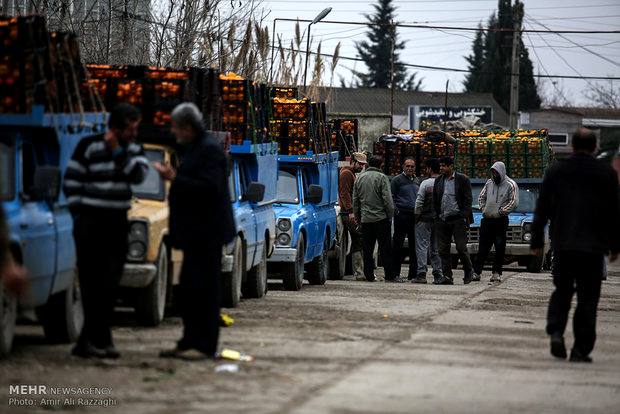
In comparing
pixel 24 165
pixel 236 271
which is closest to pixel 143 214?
pixel 24 165

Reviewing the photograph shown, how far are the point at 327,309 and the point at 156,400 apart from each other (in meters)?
8.08

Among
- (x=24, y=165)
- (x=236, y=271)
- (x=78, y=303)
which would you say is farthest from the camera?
(x=236, y=271)

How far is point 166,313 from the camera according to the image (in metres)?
16.2

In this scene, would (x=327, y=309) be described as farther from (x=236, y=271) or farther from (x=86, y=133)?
(x=86, y=133)

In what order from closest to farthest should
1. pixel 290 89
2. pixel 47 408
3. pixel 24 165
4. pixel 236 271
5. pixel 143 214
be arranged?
pixel 47 408 → pixel 24 165 → pixel 143 214 → pixel 236 271 → pixel 290 89

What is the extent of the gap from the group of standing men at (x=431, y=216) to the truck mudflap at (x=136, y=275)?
10966 mm

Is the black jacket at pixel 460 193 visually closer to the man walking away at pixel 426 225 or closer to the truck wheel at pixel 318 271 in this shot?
the man walking away at pixel 426 225

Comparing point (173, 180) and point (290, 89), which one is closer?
point (173, 180)

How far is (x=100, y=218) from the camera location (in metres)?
11.5

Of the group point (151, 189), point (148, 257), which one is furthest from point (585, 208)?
point (151, 189)

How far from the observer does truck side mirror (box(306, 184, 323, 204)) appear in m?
22.1

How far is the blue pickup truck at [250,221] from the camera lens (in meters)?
17.3

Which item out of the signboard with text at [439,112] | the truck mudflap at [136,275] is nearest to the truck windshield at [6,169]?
the truck mudflap at [136,275]

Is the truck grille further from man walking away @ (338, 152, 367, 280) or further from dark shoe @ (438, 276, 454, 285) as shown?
dark shoe @ (438, 276, 454, 285)
